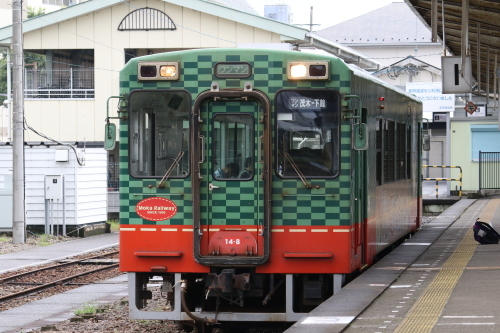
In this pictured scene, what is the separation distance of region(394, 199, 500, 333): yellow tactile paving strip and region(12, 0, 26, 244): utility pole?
1060cm

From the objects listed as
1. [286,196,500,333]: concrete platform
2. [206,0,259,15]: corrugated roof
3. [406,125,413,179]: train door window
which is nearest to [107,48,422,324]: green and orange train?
[286,196,500,333]: concrete platform

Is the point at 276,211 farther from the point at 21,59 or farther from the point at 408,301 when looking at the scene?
the point at 21,59

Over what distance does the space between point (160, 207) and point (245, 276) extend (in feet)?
3.49

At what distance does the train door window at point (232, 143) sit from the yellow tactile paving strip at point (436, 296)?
2.04 meters

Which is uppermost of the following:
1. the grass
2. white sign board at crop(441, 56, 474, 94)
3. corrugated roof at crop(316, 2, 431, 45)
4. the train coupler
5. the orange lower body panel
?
corrugated roof at crop(316, 2, 431, 45)

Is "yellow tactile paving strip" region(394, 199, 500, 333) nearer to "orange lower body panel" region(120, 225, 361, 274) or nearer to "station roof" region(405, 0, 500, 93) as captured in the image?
"orange lower body panel" region(120, 225, 361, 274)

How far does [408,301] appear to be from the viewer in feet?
27.6

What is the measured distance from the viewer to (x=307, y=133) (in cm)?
926

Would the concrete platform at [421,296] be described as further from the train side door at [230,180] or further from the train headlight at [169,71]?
the train headlight at [169,71]

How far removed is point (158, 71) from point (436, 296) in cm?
333

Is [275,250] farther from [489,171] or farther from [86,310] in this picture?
[489,171]

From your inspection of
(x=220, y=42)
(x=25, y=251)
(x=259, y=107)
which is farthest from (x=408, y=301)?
(x=220, y=42)

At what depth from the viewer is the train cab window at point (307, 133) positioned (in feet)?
30.3

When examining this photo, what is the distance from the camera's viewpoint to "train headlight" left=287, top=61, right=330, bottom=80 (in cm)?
919
